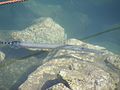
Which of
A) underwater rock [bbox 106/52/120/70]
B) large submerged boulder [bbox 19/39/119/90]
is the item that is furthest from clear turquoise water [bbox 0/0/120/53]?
underwater rock [bbox 106/52/120/70]

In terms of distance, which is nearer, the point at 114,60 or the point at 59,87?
the point at 59,87

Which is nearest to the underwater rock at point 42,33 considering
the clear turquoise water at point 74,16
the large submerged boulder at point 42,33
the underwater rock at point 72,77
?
the large submerged boulder at point 42,33

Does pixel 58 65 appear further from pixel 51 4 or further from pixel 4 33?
pixel 51 4

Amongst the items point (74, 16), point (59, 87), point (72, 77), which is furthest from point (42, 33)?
point (74, 16)

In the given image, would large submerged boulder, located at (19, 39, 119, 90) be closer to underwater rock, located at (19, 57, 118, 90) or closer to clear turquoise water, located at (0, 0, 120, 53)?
underwater rock, located at (19, 57, 118, 90)

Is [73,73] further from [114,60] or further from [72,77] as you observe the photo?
[114,60]

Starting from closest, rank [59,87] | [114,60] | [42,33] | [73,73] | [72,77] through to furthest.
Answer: [59,87]
[72,77]
[73,73]
[114,60]
[42,33]
